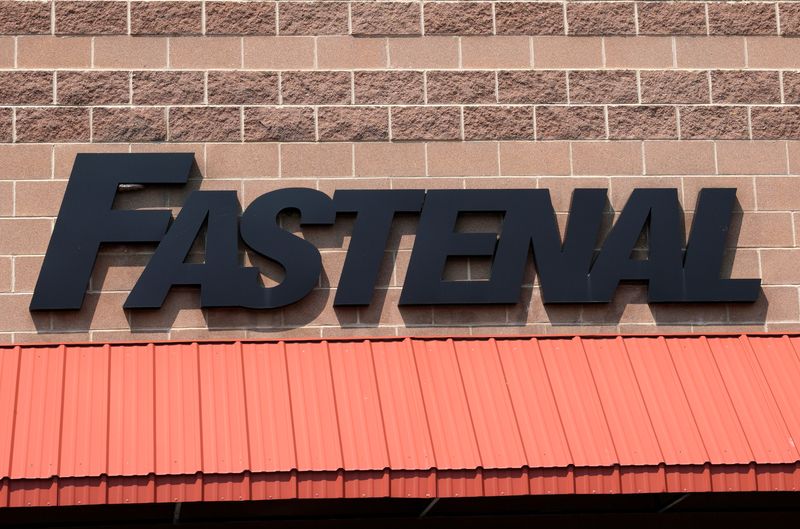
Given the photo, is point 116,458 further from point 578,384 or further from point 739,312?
point 739,312

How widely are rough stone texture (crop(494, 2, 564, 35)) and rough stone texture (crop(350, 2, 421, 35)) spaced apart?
635 millimetres

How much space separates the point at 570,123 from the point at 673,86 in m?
0.86

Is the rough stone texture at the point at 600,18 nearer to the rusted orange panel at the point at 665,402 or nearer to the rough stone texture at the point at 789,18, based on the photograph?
the rough stone texture at the point at 789,18

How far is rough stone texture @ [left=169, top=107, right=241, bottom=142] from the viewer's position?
31.0 feet

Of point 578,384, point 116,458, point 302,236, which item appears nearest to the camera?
point 116,458

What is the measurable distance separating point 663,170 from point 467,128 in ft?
4.93

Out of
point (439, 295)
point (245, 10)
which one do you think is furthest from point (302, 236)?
point (245, 10)

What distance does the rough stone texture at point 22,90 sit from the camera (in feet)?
30.8

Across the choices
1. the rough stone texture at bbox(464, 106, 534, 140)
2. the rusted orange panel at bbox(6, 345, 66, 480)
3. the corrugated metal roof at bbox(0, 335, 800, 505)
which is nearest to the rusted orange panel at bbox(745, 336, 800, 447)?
the corrugated metal roof at bbox(0, 335, 800, 505)

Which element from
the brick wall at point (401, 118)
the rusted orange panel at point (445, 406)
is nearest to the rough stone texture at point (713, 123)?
the brick wall at point (401, 118)

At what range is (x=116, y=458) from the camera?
7.79 m

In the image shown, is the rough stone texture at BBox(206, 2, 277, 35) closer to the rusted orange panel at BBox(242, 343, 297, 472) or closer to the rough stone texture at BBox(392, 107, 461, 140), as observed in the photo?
the rough stone texture at BBox(392, 107, 461, 140)

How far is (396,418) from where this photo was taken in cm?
829

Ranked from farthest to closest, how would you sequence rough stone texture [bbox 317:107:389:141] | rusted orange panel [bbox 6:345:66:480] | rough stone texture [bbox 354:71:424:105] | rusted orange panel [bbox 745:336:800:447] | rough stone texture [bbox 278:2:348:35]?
rough stone texture [bbox 278:2:348:35] < rough stone texture [bbox 354:71:424:105] < rough stone texture [bbox 317:107:389:141] < rusted orange panel [bbox 745:336:800:447] < rusted orange panel [bbox 6:345:66:480]
